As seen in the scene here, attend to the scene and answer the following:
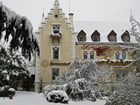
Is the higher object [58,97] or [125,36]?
[125,36]

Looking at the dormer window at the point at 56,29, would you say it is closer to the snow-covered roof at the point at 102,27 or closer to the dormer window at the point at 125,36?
the snow-covered roof at the point at 102,27

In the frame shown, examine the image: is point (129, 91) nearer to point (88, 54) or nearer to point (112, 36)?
point (88, 54)

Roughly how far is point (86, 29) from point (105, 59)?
16.3 ft

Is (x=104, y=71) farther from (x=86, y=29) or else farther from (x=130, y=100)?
(x=130, y=100)

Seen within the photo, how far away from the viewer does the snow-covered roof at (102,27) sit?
4950 cm

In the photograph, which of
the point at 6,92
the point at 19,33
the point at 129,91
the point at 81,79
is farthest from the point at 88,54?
the point at 19,33

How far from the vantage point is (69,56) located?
4778 cm

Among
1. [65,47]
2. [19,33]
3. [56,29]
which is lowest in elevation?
[19,33]

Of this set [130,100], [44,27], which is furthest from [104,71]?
[130,100]

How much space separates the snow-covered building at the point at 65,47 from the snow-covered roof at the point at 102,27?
0.18m

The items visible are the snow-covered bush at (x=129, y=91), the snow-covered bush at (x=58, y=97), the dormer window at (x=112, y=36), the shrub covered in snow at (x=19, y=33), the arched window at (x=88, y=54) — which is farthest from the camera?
the dormer window at (x=112, y=36)

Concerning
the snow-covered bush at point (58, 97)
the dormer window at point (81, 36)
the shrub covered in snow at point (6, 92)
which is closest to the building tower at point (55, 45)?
the dormer window at point (81, 36)

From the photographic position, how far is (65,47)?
156ft

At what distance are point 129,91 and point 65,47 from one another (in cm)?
3618
